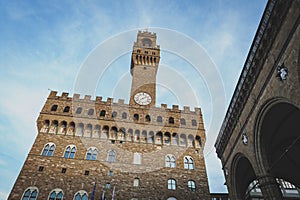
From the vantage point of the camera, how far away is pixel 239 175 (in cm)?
1453

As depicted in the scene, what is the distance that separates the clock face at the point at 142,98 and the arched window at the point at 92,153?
776 cm

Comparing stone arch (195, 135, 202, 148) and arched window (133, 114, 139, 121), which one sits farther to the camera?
arched window (133, 114, 139, 121)

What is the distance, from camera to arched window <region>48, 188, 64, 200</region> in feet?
59.2

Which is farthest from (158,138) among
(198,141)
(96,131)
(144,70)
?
(144,70)

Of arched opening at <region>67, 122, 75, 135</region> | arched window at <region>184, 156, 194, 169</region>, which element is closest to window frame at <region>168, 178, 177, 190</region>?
arched window at <region>184, 156, 194, 169</region>

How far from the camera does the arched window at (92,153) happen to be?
21100mm

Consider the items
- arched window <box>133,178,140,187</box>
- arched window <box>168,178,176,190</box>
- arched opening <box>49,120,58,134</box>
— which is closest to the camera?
arched window <box>133,178,140,187</box>

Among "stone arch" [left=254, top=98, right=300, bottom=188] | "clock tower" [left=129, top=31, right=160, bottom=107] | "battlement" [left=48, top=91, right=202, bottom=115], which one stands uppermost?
"clock tower" [left=129, top=31, right=160, bottom=107]

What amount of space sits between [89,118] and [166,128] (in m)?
8.39

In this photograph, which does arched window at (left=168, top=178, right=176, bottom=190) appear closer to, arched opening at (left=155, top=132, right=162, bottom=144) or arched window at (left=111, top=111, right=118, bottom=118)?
arched opening at (left=155, top=132, right=162, bottom=144)

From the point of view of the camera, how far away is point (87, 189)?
18.9 meters

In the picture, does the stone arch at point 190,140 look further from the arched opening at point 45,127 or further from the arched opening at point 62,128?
the arched opening at point 45,127

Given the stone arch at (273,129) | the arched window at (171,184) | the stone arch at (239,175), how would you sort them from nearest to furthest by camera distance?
1. the stone arch at (273,129)
2. the stone arch at (239,175)
3. the arched window at (171,184)

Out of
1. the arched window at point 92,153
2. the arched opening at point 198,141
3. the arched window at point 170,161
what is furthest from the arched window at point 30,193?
the arched opening at point 198,141
